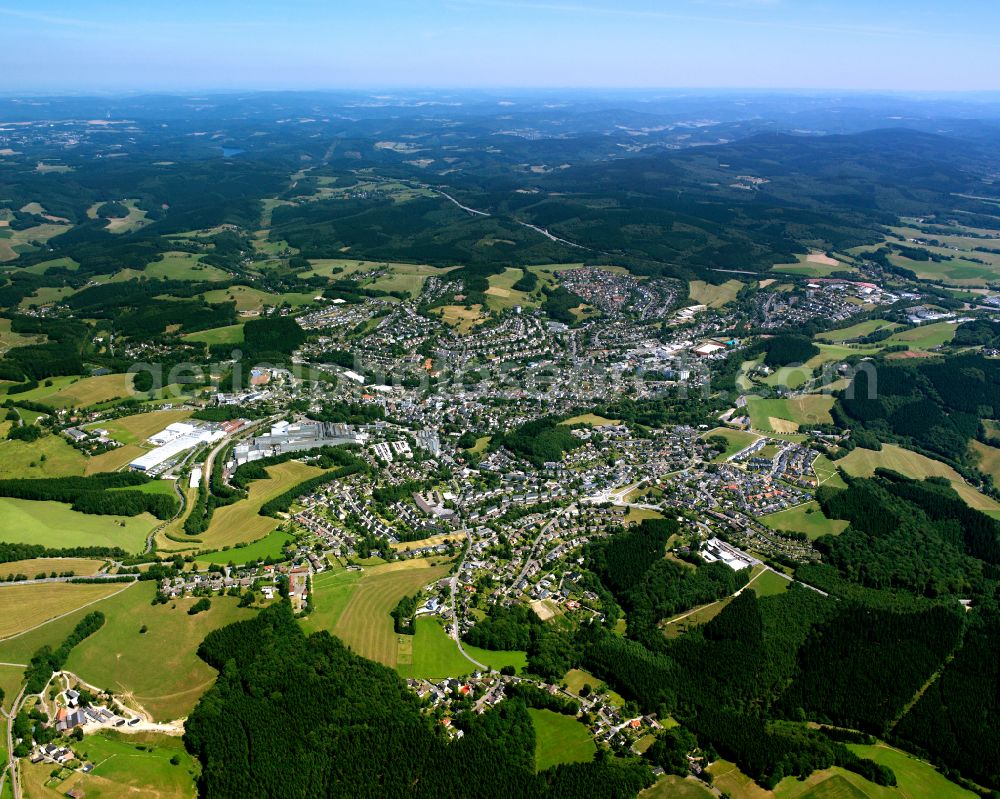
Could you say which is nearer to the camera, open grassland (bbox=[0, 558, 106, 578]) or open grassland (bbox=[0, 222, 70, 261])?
open grassland (bbox=[0, 558, 106, 578])

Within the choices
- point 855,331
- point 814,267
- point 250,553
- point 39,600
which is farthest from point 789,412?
point 39,600

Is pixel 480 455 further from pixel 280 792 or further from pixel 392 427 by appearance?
pixel 280 792

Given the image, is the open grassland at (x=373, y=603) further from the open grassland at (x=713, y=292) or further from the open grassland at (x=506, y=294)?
the open grassland at (x=713, y=292)

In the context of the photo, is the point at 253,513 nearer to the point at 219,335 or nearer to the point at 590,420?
the point at 590,420

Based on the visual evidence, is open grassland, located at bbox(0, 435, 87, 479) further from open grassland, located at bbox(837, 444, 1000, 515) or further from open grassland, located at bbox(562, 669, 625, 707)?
open grassland, located at bbox(837, 444, 1000, 515)

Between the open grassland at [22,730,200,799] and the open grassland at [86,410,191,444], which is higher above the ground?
the open grassland at [86,410,191,444]

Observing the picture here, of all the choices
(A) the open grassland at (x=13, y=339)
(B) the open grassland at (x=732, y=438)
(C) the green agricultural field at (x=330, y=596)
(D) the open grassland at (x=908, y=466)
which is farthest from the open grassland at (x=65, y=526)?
A: (D) the open grassland at (x=908, y=466)

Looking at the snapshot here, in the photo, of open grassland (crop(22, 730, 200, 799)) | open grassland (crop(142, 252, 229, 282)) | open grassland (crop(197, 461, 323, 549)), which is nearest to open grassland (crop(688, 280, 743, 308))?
open grassland (crop(197, 461, 323, 549))
